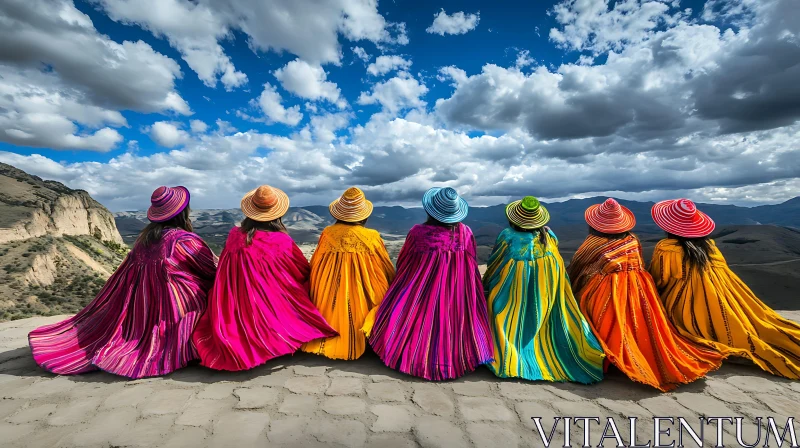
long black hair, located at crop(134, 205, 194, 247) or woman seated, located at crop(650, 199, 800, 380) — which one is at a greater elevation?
long black hair, located at crop(134, 205, 194, 247)

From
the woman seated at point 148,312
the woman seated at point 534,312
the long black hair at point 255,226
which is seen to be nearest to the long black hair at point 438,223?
the woman seated at point 534,312

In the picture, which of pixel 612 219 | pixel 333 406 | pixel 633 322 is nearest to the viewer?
pixel 333 406

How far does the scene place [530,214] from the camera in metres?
4.09

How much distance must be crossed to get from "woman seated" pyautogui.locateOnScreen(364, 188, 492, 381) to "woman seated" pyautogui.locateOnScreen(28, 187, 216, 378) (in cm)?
190

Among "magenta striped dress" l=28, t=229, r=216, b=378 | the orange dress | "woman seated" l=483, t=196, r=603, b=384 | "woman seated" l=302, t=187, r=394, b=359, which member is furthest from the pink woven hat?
the orange dress

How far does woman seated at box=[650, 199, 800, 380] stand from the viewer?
12.5 feet

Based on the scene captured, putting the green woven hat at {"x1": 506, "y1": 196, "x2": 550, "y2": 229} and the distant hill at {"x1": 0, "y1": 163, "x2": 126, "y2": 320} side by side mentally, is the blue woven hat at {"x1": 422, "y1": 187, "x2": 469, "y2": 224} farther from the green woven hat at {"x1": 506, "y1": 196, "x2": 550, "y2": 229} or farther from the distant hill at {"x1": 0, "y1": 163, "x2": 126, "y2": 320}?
the distant hill at {"x1": 0, "y1": 163, "x2": 126, "y2": 320}

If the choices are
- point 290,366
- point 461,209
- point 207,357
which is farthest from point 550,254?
point 207,357

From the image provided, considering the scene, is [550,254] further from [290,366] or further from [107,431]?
[107,431]

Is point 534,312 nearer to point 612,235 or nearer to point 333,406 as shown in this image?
point 612,235

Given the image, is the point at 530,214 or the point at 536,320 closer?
the point at 536,320

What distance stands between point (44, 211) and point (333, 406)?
2939cm

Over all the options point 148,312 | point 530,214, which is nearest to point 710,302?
point 530,214

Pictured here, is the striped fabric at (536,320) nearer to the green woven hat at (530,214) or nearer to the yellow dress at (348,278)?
the green woven hat at (530,214)
